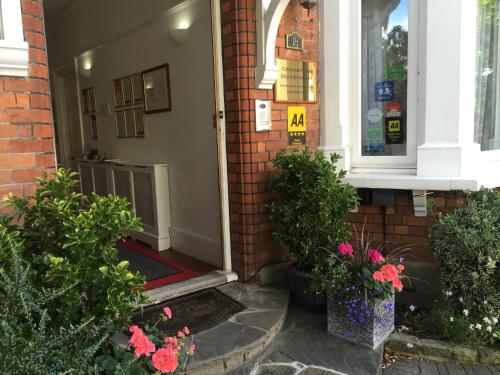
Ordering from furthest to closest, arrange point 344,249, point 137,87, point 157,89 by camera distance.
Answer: point 137,87 → point 157,89 → point 344,249

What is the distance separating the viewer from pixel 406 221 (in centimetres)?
343

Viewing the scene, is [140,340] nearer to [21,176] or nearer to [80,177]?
[21,176]

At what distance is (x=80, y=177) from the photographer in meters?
6.55

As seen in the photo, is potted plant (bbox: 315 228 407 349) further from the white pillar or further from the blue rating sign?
the blue rating sign

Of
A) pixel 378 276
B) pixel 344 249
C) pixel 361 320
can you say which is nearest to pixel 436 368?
pixel 361 320

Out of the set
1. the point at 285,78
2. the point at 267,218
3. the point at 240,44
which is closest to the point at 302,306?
the point at 267,218

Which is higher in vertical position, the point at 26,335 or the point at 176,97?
the point at 176,97

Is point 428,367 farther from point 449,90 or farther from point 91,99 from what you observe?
point 91,99

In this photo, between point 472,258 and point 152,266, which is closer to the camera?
point 472,258


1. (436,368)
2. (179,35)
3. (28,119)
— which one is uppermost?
(179,35)

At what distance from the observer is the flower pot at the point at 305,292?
10.3 ft

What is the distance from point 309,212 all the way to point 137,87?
2925mm

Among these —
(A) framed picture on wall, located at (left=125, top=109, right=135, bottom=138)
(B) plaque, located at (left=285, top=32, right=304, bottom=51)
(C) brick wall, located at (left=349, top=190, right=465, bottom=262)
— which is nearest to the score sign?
(B) plaque, located at (left=285, top=32, right=304, bottom=51)

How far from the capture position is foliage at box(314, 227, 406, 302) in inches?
103
